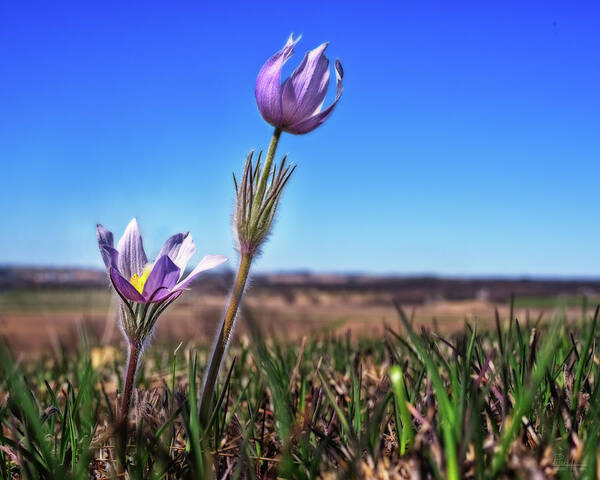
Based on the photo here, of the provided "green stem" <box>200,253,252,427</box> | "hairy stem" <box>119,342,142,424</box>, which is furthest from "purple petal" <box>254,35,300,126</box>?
"hairy stem" <box>119,342,142,424</box>

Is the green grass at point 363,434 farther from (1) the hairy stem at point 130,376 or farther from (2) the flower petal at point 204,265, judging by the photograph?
(2) the flower petal at point 204,265

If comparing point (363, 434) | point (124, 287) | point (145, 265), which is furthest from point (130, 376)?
point (363, 434)

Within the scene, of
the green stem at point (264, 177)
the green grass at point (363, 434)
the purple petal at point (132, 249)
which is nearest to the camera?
the green grass at point (363, 434)

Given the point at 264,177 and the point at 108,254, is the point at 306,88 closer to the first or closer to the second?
the point at 264,177

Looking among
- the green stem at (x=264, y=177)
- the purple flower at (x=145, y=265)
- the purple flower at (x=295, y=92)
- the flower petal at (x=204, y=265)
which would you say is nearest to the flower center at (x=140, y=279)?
the purple flower at (x=145, y=265)

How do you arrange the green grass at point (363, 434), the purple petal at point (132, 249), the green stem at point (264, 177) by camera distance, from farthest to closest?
the purple petal at point (132, 249), the green stem at point (264, 177), the green grass at point (363, 434)

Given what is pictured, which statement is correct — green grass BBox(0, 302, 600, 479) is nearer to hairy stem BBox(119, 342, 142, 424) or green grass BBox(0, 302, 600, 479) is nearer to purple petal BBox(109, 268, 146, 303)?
hairy stem BBox(119, 342, 142, 424)
